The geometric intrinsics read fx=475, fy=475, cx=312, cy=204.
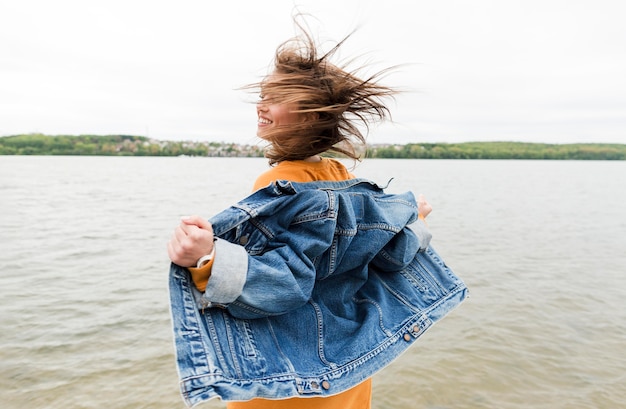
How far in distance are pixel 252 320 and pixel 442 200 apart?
21.3 metres

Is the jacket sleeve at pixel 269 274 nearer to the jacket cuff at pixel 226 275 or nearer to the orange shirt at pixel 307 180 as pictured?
the jacket cuff at pixel 226 275

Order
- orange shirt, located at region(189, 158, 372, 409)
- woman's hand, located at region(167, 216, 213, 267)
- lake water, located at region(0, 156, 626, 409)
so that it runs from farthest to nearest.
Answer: lake water, located at region(0, 156, 626, 409) < orange shirt, located at region(189, 158, 372, 409) < woman's hand, located at region(167, 216, 213, 267)

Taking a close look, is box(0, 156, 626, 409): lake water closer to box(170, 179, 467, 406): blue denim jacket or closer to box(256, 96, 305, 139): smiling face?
box(170, 179, 467, 406): blue denim jacket

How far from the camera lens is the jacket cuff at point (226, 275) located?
126 centimetres

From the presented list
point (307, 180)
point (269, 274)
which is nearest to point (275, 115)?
point (307, 180)

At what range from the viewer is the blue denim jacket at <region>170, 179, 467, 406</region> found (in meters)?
1.28

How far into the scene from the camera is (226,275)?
126cm

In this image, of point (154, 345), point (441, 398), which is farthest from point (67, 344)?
point (441, 398)

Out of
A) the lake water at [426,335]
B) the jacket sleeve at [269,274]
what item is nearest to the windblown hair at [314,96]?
the jacket sleeve at [269,274]

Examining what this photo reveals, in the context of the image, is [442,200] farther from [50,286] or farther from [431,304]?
[431,304]

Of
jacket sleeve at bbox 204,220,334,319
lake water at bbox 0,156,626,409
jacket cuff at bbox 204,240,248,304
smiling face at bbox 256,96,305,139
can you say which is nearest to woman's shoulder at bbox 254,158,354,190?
smiling face at bbox 256,96,305,139

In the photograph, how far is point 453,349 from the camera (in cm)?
562

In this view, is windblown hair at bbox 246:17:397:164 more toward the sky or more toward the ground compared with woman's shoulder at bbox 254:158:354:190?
more toward the sky

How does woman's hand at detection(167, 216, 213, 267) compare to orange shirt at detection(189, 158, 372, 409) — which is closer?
woman's hand at detection(167, 216, 213, 267)
